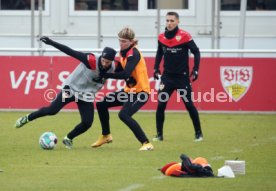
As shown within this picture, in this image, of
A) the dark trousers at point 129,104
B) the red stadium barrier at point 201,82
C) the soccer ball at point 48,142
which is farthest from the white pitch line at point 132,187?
the red stadium barrier at point 201,82

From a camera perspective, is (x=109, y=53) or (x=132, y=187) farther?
(x=109, y=53)

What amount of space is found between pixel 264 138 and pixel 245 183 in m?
6.14

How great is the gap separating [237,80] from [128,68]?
26.5 ft

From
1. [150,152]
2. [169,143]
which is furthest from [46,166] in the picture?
[169,143]

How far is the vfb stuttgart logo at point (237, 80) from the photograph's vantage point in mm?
23578

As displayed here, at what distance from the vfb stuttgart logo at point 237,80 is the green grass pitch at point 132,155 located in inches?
27.6

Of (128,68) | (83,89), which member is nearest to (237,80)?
(83,89)

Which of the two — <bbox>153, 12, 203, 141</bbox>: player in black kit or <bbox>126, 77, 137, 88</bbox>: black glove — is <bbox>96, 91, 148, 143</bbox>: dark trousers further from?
<bbox>153, 12, 203, 141</bbox>: player in black kit

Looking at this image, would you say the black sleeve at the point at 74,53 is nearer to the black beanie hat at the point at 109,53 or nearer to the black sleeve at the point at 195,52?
the black beanie hat at the point at 109,53

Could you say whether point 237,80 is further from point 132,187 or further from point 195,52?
point 132,187

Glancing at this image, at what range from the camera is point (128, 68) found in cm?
1588

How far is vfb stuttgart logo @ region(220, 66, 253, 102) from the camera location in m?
23.6

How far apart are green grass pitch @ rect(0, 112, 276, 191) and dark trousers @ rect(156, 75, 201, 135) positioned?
0.39m

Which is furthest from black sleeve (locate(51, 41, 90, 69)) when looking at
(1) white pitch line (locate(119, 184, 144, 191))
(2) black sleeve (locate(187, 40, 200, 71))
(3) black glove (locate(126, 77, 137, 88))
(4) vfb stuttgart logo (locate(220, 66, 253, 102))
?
(4) vfb stuttgart logo (locate(220, 66, 253, 102))
